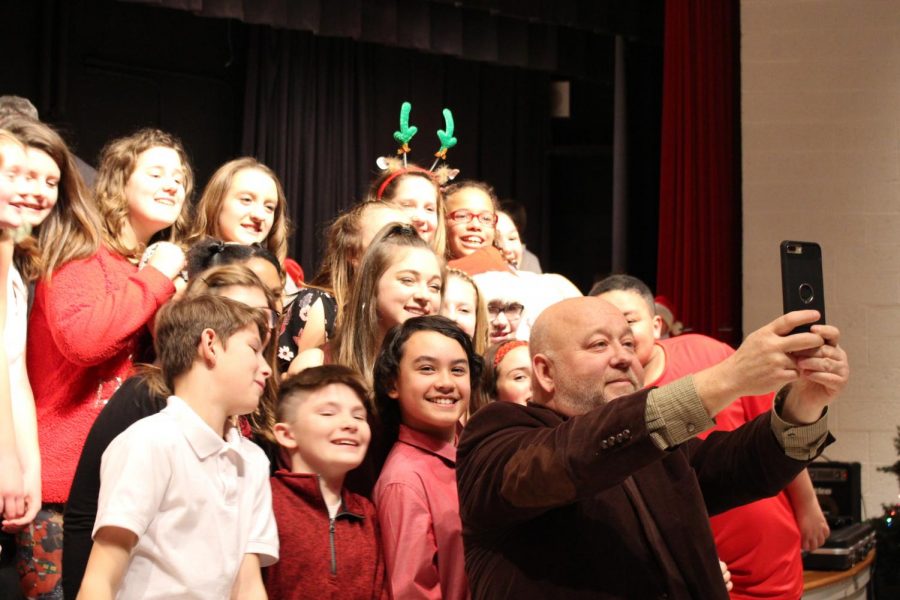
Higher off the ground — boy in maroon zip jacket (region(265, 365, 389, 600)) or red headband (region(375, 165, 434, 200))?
red headband (region(375, 165, 434, 200))

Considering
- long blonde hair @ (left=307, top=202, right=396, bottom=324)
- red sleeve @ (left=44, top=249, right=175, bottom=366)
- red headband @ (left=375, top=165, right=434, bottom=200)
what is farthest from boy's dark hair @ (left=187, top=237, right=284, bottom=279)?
red headband @ (left=375, top=165, right=434, bottom=200)

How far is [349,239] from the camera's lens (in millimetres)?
3109

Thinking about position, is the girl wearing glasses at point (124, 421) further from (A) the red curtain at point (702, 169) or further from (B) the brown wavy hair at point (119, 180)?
(A) the red curtain at point (702, 169)

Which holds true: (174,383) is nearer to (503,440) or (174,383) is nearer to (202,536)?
(202,536)

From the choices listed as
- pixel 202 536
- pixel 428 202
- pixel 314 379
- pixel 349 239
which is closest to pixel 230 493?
pixel 202 536

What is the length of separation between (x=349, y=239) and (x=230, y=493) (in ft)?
3.75

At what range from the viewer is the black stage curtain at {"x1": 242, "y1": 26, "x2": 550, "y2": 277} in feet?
19.2

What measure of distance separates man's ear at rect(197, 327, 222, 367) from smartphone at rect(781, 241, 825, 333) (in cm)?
98

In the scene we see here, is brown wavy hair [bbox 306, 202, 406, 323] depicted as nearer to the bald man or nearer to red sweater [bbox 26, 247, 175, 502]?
red sweater [bbox 26, 247, 175, 502]

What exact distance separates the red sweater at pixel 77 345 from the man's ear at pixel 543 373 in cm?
85

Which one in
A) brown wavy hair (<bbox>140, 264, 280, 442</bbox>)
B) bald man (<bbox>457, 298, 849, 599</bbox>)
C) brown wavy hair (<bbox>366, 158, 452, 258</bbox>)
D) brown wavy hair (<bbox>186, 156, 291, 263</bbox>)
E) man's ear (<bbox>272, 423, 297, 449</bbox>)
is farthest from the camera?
brown wavy hair (<bbox>366, 158, 452, 258</bbox>)

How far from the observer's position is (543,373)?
2084 mm

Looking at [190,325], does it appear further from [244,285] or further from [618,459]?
[618,459]

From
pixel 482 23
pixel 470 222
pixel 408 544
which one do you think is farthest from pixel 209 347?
pixel 482 23
